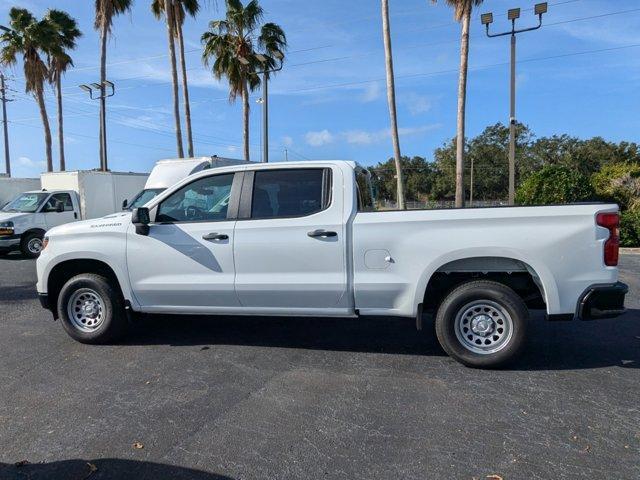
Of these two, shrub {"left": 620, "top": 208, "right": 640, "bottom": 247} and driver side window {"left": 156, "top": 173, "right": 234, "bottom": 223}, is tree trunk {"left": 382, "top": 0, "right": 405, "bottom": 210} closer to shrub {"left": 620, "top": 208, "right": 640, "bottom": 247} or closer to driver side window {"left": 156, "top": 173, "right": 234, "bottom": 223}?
shrub {"left": 620, "top": 208, "right": 640, "bottom": 247}

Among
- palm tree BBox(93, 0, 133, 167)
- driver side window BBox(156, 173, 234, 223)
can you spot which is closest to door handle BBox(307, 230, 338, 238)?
driver side window BBox(156, 173, 234, 223)

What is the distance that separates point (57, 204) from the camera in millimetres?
14352

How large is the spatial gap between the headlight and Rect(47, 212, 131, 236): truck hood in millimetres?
9288

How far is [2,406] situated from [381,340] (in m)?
3.57

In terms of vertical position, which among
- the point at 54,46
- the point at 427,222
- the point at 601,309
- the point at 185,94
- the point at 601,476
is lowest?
the point at 601,476

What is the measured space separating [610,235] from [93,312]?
5162 millimetres

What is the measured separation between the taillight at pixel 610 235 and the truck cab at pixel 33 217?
13396mm

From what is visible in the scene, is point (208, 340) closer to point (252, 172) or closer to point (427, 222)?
point (252, 172)

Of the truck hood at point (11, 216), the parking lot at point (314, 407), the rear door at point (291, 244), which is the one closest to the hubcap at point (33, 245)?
the truck hood at point (11, 216)

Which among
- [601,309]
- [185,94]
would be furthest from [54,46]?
[601,309]

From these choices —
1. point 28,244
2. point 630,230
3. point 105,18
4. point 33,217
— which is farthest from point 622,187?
point 105,18

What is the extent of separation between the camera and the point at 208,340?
5.68 metres

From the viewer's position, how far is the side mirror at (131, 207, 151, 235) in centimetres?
502

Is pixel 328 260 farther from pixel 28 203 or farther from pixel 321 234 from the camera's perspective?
pixel 28 203
